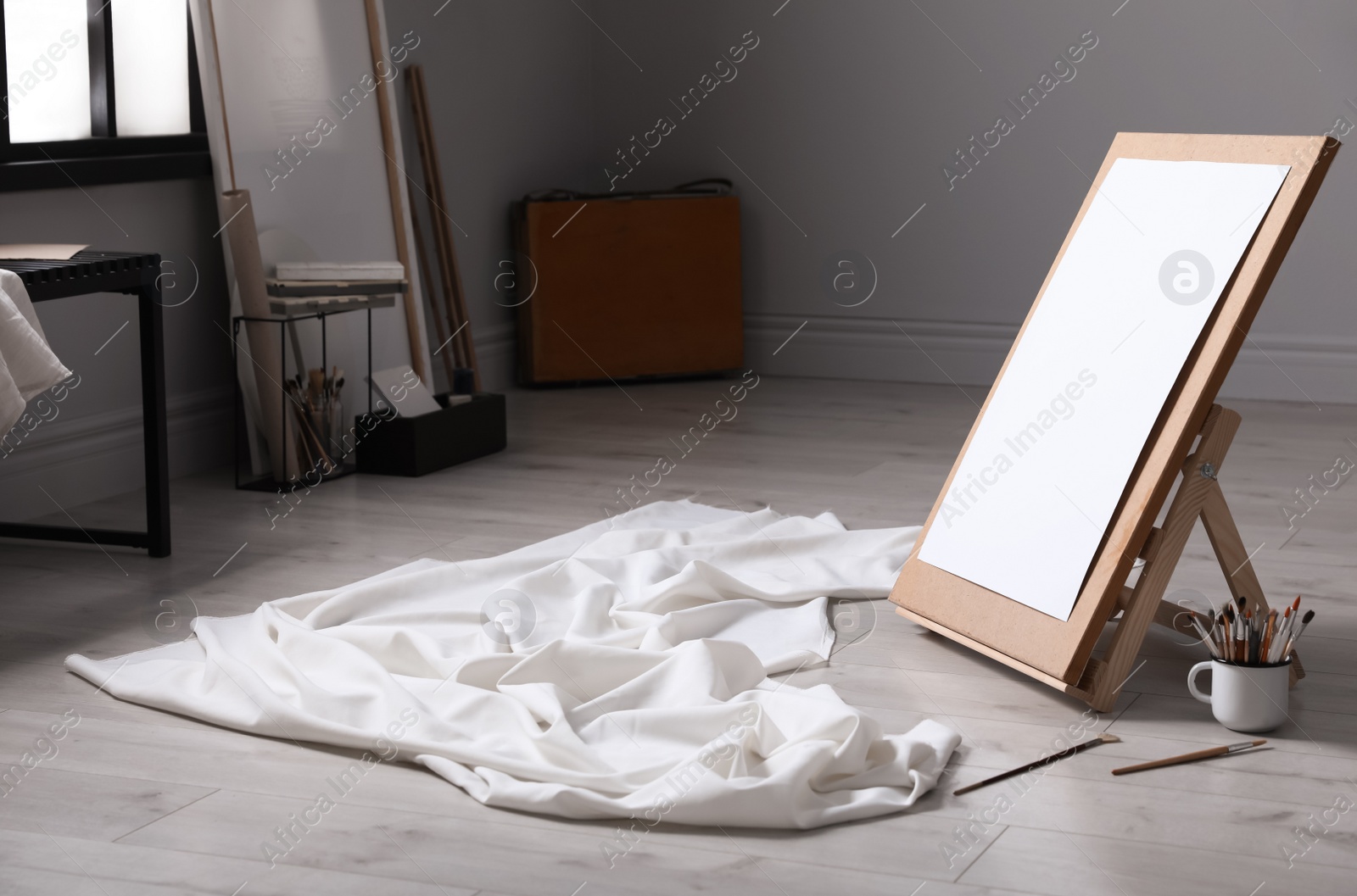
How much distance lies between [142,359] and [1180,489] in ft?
7.23

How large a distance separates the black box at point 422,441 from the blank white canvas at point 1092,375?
1.81m

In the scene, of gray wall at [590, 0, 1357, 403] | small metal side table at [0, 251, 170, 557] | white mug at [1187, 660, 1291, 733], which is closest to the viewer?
white mug at [1187, 660, 1291, 733]

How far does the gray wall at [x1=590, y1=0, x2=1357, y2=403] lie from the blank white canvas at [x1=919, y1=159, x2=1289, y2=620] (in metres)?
2.78

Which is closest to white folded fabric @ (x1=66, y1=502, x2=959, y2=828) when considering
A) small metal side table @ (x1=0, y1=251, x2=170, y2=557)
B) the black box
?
small metal side table @ (x1=0, y1=251, x2=170, y2=557)

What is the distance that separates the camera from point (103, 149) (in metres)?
3.72

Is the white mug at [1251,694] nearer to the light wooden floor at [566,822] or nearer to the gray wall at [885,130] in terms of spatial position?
the light wooden floor at [566,822]

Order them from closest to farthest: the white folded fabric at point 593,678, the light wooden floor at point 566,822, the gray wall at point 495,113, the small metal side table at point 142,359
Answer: the light wooden floor at point 566,822, the white folded fabric at point 593,678, the small metal side table at point 142,359, the gray wall at point 495,113

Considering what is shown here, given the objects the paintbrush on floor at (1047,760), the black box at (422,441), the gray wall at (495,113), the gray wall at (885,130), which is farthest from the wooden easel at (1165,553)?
the gray wall at (495,113)

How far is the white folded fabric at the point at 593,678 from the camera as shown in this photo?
1.88 meters

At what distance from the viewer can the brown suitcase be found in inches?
213

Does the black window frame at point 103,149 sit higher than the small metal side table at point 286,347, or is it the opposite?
the black window frame at point 103,149

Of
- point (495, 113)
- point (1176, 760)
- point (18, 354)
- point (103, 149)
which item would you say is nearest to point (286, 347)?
point (103, 149)

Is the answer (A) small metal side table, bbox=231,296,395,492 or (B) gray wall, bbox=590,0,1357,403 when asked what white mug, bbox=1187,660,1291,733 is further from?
(B) gray wall, bbox=590,0,1357,403

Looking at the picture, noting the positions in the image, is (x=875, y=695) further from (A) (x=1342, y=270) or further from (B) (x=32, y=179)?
(A) (x=1342, y=270)
